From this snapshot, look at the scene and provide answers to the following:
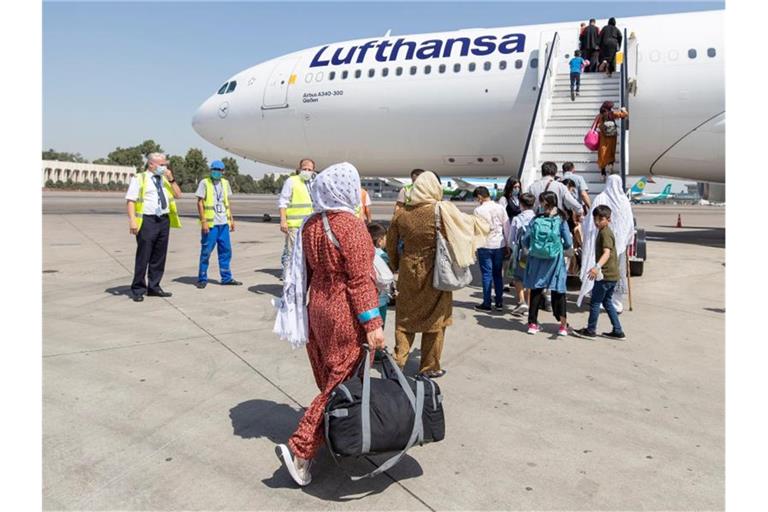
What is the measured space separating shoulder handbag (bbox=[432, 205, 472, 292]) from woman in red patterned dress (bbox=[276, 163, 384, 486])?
1325 mm

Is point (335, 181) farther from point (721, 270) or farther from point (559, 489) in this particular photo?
point (721, 270)

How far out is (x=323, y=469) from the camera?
3.18 metres

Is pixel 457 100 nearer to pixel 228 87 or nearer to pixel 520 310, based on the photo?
pixel 228 87

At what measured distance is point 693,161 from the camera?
13.5 meters

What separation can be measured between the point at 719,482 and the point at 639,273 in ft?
A: 22.6

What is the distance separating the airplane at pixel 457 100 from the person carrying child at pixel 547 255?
5.38 meters

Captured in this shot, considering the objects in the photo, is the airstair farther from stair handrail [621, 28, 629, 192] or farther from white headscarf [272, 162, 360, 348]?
white headscarf [272, 162, 360, 348]

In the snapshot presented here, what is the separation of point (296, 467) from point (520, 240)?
4066 millimetres

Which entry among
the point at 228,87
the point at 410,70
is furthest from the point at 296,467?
the point at 228,87

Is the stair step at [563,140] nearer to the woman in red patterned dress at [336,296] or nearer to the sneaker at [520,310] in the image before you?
the sneaker at [520,310]

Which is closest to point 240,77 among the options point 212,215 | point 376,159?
point 376,159

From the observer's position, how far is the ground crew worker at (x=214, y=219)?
8.08 metres

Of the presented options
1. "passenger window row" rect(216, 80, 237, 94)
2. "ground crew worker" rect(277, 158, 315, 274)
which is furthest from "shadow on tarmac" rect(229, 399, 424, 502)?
"passenger window row" rect(216, 80, 237, 94)

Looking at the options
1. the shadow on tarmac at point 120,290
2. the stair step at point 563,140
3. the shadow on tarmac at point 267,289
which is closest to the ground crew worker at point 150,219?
the shadow on tarmac at point 120,290
